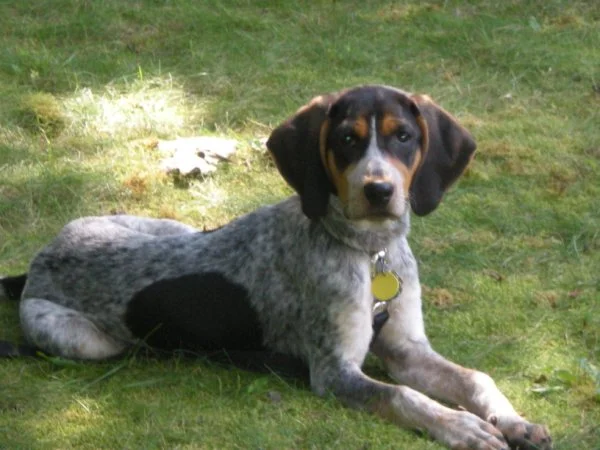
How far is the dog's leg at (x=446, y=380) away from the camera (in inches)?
235

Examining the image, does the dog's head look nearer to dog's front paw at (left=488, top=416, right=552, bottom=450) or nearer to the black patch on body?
the black patch on body

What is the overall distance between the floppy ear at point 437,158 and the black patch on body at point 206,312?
1016 millimetres

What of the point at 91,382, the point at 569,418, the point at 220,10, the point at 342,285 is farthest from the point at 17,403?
the point at 220,10

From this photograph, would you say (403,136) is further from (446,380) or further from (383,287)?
(446,380)

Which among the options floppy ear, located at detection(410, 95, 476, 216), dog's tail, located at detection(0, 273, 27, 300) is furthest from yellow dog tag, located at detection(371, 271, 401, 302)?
dog's tail, located at detection(0, 273, 27, 300)

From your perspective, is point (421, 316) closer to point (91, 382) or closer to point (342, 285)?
point (342, 285)

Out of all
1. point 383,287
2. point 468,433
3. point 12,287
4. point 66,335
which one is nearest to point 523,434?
point 468,433

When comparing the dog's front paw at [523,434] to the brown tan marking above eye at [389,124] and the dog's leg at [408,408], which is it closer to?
the dog's leg at [408,408]

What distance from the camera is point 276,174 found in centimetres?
939

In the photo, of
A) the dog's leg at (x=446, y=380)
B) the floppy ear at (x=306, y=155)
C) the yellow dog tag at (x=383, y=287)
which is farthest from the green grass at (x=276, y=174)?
the floppy ear at (x=306, y=155)

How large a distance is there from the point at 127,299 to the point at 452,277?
6.36ft

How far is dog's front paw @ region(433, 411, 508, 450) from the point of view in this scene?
5.84 m

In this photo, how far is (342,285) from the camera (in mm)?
6574

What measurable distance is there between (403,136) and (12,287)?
253 centimetres
